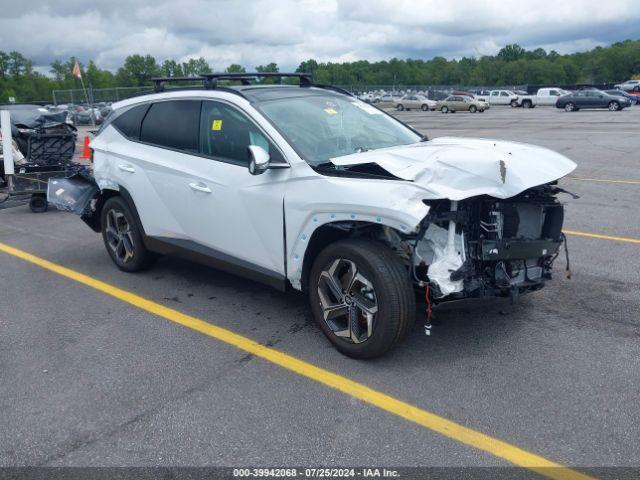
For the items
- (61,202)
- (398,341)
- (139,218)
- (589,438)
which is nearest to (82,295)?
(139,218)

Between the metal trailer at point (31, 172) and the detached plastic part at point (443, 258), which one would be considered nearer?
the detached plastic part at point (443, 258)

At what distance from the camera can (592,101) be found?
42.1 m

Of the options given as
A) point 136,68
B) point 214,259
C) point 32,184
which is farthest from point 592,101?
point 136,68

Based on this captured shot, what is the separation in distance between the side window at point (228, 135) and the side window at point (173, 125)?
0.43 ft

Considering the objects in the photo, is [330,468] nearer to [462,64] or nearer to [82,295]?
[82,295]

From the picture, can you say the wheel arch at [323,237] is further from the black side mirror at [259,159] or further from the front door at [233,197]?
the black side mirror at [259,159]

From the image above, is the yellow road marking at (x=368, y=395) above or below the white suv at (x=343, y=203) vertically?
below

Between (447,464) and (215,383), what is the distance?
158cm

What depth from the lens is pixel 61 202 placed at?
6141mm

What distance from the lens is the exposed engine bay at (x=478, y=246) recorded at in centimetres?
358

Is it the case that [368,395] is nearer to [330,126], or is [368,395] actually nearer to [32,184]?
[330,126]

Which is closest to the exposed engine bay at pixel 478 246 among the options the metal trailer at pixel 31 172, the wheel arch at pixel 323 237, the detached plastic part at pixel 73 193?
the wheel arch at pixel 323 237

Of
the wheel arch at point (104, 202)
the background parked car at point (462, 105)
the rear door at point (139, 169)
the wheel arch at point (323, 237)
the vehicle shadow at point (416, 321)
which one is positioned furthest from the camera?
the background parked car at point (462, 105)

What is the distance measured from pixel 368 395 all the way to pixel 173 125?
3038mm
